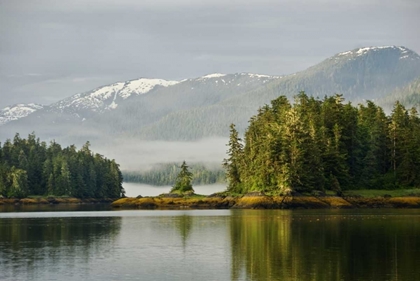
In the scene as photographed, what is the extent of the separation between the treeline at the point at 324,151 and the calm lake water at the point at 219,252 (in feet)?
194

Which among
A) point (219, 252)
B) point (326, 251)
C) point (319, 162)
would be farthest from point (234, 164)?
point (326, 251)

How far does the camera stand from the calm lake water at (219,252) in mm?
50438

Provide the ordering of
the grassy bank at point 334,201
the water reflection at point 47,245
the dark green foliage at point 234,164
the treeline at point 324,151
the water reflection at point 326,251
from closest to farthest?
the water reflection at point 326,251
the water reflection at point 47,245
the grassy bank at point 334,201
the treeline at point 324,151
the dark green foliage at point 234,164

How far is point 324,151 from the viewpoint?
16262 centimetres

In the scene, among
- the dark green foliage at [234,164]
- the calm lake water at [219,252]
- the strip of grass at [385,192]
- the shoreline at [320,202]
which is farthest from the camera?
the dark green foliage at [234,164]

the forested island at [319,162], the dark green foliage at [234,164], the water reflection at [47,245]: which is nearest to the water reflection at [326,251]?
the water reflection at [47,245]

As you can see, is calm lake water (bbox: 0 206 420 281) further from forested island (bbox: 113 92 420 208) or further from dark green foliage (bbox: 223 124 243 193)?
dark green foliage (bbox: 223 124 243 193)

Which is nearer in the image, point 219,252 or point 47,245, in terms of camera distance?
point 219,252

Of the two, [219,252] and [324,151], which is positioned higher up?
[324,151]

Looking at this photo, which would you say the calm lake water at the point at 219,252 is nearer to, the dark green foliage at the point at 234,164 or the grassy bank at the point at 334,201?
the grassy bank at the point at 334,201

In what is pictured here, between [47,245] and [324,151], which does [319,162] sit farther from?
[47,245]

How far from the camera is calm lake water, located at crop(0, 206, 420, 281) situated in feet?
165

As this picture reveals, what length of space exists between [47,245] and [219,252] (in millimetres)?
19223

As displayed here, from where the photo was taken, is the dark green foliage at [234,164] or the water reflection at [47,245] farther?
the dark green foliage at [234,164]
